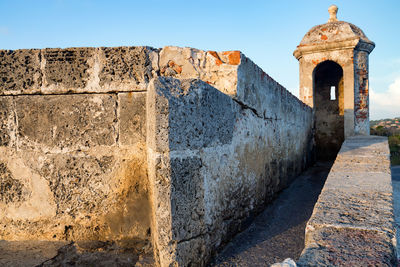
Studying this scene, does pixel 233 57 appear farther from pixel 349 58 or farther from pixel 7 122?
pixel 349 58

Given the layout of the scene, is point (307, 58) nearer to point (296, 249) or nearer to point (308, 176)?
point (308, 176)

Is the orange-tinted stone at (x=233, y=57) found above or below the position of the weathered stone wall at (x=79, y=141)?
above

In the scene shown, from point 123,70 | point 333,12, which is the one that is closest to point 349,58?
point 333,12

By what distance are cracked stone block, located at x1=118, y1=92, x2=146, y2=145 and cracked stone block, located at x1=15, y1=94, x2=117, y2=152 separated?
0.19 ft

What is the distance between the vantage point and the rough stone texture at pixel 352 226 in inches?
43.2

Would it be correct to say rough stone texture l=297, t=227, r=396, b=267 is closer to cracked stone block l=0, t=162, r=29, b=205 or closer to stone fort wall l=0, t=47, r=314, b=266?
stone fort wall l=0, t=47, r=314, b=266

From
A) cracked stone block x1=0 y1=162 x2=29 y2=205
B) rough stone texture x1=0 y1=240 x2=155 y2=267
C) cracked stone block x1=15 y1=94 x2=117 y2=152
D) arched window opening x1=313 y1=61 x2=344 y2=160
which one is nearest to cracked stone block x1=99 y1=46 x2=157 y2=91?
cracked stone block x1=15 y1=94 x2=117 y2=152

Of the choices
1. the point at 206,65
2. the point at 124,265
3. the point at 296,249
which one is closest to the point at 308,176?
the point at 296,249

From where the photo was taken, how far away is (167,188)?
1.54 metres

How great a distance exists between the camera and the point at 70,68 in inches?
79.7

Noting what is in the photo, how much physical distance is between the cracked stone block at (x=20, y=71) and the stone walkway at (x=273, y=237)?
178 centimetres

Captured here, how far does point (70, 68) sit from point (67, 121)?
1.26 ft

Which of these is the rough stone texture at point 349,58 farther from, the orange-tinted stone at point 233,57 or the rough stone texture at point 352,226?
the orange-tinted stone at point 233,57

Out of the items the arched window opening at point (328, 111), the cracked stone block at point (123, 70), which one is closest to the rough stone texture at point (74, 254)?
the cracked stone block at point (123, 70)
